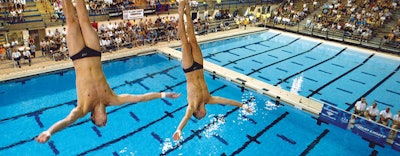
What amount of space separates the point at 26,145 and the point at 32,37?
8.15 meters

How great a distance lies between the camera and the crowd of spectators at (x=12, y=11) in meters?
12.6

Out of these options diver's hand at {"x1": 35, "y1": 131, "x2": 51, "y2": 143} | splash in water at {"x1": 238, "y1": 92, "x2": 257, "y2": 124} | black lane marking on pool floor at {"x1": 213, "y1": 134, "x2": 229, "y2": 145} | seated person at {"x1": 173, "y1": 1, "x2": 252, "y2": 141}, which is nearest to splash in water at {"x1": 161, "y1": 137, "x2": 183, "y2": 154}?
black lane marking on pool floor at {"x1": 213, "y1": 134, "x2": 229, "y2": 145}

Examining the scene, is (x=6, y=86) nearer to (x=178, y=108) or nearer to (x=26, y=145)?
(x=26, y=145)

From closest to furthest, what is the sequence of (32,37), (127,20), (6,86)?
(6,86) < (32,37) < (127,20)

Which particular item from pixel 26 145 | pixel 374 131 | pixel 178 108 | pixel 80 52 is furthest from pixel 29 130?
pixel 374 131

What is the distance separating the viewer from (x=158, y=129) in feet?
28.3

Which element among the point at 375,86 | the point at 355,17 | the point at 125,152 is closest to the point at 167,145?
the point at 125,152

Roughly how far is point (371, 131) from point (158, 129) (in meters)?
6.05

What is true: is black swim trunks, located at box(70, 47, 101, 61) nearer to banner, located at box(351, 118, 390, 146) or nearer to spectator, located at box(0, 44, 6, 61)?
banner, located at box(351, 118, 390, 146)

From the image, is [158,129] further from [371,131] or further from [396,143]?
[396,143]

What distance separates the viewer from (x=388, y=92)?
11742 millimetres

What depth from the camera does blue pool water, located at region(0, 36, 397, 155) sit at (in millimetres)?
7773

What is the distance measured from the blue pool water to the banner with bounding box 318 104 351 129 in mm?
393

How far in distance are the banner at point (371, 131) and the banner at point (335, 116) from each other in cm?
28
